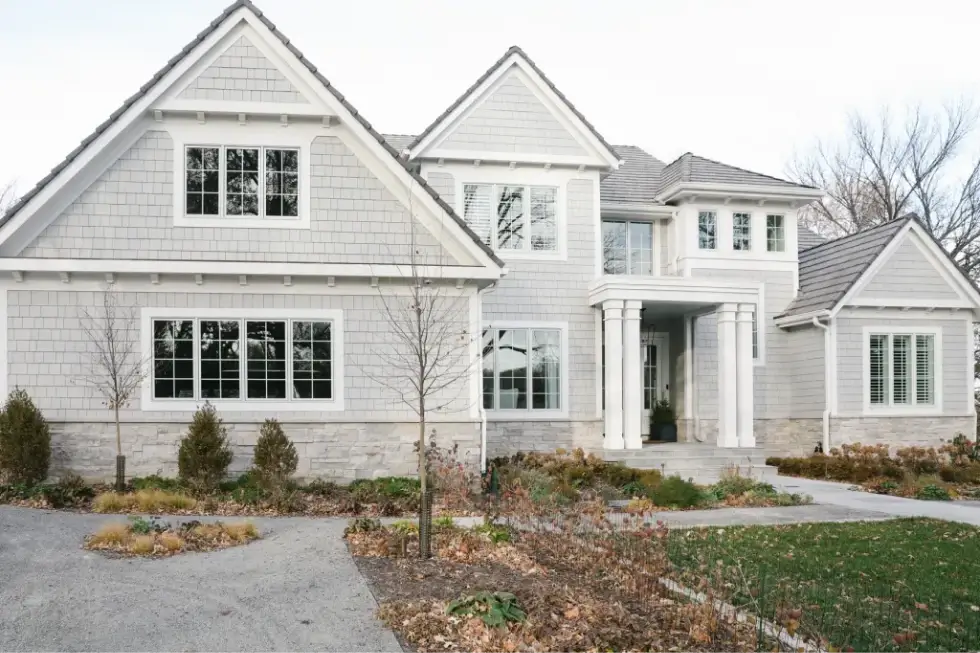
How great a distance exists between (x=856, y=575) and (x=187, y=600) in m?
6.16

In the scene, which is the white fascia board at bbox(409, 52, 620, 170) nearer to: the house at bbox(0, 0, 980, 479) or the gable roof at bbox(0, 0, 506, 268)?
the house at bbox(0, 0, 980, 479)

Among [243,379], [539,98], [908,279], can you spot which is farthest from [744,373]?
[243,379]

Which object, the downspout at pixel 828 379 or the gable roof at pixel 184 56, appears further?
the downspout at pixel 828 379

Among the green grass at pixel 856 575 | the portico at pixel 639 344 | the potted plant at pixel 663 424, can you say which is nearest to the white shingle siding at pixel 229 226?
the portico at pixel 639 344

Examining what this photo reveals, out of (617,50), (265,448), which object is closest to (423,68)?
(617,50)

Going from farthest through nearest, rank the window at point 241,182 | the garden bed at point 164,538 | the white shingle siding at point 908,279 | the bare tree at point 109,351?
the white shingle siding at point 908,279, the window at point 241,182, the bare tree at point 109,351, the garden bed at point 164,538

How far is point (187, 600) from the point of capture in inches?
265

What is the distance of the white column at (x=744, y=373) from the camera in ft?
54.5

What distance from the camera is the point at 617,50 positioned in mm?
14977

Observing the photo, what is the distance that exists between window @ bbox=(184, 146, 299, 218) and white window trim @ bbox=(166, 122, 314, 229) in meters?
0.06

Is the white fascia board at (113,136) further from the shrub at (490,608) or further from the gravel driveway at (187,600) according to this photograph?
the shrub at (490,608)

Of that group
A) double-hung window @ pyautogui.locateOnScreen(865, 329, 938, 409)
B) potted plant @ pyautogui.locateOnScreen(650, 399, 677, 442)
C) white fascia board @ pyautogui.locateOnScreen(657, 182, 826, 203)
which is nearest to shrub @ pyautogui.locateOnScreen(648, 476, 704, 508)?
potted plant @ pyautogui.locateOnScreen(650, 399, 677, 442)

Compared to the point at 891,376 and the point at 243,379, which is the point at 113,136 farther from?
the point at 891,376

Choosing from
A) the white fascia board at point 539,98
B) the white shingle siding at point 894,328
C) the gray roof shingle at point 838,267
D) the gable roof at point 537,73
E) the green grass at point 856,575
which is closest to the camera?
the green grass at point 856,575
